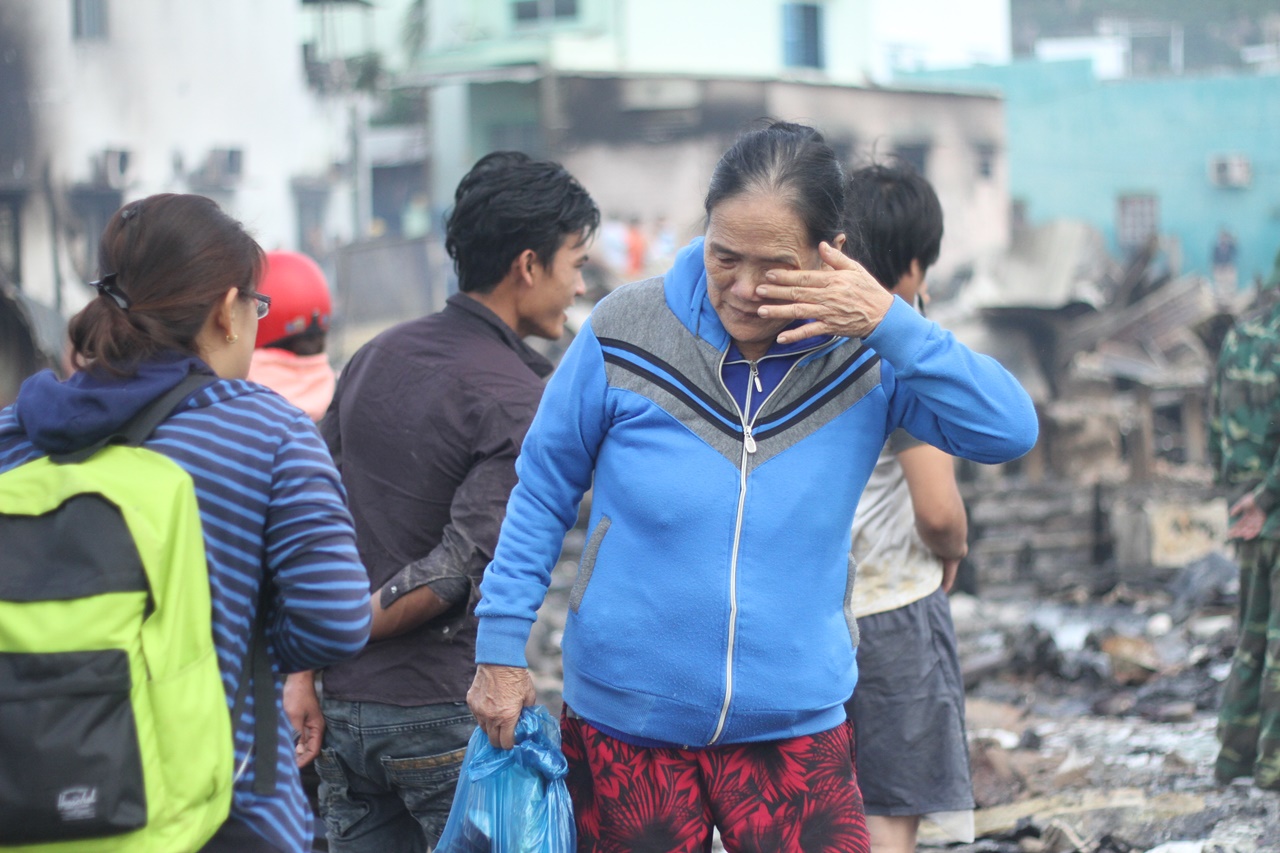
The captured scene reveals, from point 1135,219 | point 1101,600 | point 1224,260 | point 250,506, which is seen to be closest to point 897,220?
point 250,506

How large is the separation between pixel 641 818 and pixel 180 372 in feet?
3.76

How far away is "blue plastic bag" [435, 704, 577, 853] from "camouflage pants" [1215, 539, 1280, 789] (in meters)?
3.14

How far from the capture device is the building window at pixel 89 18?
1371cm

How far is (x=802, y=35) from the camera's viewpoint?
30.3 meters

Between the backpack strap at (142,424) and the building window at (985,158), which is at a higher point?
the building window at (985,158)

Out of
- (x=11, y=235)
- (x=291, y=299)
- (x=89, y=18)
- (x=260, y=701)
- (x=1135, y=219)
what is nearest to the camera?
(x=260, y=701)

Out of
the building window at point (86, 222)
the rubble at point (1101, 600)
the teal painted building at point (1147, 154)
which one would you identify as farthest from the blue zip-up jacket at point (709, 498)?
the teal painted building at point (1147, 154)

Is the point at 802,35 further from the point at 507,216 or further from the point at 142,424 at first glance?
the point at 142,424

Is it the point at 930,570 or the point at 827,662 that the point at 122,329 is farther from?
the point at 930,570

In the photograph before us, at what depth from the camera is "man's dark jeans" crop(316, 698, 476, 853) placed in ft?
9.25

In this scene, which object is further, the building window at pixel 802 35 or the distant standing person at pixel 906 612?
the building window at pixel 802 35

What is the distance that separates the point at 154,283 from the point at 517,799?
1.12 m

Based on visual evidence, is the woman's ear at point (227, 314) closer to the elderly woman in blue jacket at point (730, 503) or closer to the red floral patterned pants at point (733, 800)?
the elderly woman in blue jacket at point (730, 503)

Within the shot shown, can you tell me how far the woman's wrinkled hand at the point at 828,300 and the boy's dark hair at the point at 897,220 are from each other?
89 cm
